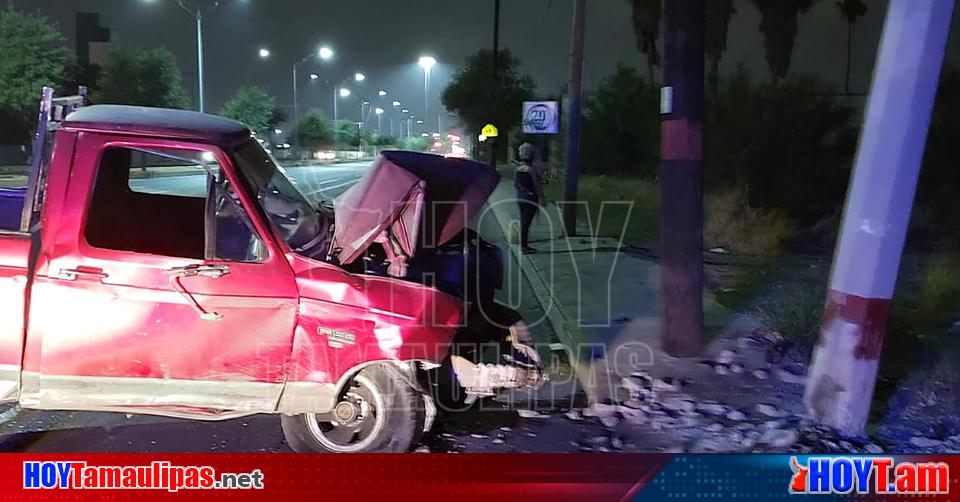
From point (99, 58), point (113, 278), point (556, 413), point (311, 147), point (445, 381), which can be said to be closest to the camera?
point (113, 278)

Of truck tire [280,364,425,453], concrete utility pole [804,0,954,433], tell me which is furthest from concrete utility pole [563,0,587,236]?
truck tire [280,364,425,453]

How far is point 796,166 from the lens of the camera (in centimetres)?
1725

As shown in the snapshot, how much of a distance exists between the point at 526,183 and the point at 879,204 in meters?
7.33

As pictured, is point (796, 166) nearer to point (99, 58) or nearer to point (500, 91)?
point (500, 91)

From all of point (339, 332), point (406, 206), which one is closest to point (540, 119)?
point (406, 206)

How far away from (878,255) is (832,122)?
48.1ft

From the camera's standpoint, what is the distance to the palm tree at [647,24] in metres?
30.0

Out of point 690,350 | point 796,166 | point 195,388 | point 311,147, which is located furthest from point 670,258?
point 796,166

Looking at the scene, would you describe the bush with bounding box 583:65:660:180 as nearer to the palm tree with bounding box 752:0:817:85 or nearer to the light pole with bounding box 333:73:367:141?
the palm tree with bounding box 752:0:817:85

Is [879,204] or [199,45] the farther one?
[199,45]

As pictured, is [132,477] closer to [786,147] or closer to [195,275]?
[195,275]

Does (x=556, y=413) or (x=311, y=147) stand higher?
(x=311, y=147)

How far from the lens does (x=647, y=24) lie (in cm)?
3025

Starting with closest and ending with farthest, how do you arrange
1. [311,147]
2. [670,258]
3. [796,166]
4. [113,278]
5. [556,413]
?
[113,278] < [556,413] < [670,258] < [311,147] < [796,166]
